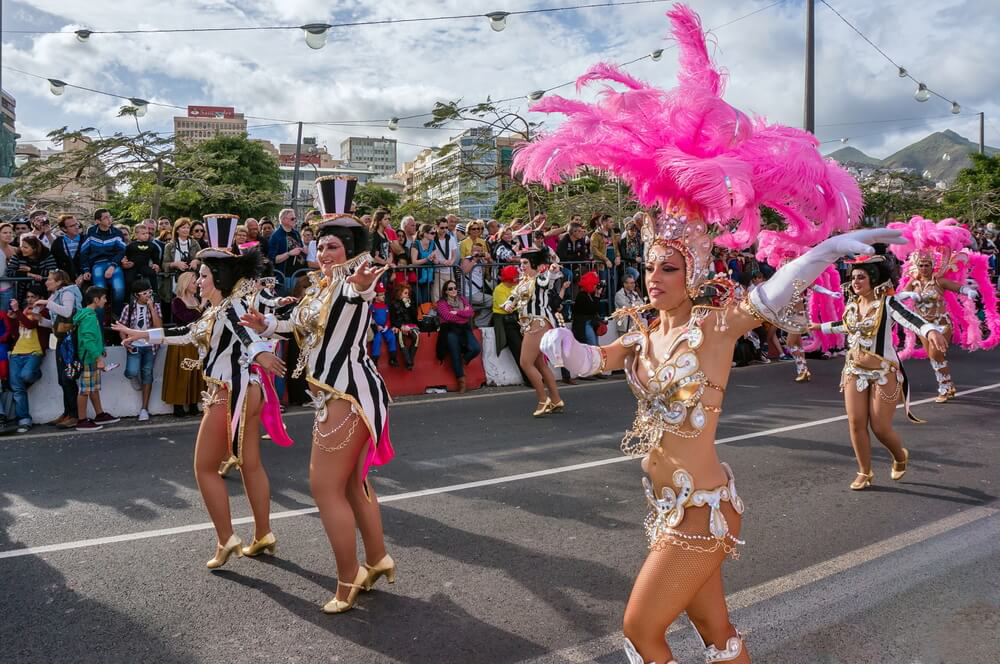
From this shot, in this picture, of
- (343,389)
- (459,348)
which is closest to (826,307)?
(459,348)

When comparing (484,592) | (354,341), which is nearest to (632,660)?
(484,592)

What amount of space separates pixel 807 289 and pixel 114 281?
8617 millimetres

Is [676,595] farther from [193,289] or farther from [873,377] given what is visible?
[193,289]

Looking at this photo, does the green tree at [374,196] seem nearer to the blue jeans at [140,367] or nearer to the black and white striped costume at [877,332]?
the blue jeans at [140,367]

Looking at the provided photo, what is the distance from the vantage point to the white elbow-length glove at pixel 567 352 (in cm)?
304

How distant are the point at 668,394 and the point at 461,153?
1901 cm

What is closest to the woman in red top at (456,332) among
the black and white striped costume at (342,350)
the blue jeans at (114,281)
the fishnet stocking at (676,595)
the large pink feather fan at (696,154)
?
the blue jeans at (114,281)

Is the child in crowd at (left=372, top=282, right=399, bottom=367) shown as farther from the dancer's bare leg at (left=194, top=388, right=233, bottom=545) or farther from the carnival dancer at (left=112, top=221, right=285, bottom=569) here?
the dancer's bare leg at (left=194, top=388, right=233, bottom=545)

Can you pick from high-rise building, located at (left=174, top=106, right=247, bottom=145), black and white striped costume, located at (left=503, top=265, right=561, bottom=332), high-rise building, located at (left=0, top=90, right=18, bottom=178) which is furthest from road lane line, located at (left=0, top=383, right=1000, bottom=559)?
high-rise building, located at (left=174, top=106, right=247, bottom=145)

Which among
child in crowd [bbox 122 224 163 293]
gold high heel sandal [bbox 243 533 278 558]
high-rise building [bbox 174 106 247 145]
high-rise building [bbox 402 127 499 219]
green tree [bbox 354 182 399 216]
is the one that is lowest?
gold high heel sandal [bbox 243 533 278 558]

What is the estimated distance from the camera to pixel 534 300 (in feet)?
32.5

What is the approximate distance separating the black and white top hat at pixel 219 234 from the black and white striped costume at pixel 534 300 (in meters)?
5.25

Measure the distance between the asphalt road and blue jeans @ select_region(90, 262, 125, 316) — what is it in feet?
6.91

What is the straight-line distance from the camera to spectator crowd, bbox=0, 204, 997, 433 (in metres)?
8.98
